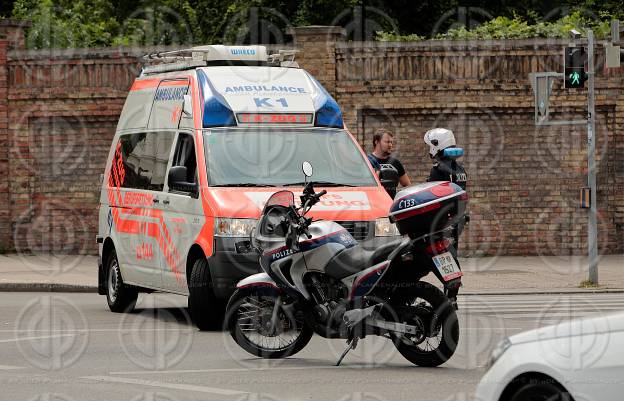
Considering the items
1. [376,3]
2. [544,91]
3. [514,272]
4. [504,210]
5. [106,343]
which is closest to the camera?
[106,343]

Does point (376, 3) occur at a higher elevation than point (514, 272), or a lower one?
higher

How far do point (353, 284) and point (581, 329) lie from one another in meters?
4.23

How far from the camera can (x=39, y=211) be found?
84.2 ft

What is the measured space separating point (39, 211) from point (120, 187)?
9.51 meters

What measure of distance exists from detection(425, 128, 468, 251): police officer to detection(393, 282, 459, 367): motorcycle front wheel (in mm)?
4839

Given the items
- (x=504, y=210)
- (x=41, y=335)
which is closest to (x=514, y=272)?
(x=504, y=210)

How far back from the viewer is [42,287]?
20078 millimetres

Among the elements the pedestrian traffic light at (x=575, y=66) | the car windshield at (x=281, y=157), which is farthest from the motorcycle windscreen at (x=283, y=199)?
the pedestrian traffic light at (x=575, y=66)

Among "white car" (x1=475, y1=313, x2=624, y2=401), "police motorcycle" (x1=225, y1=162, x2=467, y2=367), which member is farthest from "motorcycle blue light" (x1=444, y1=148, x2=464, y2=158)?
"white car" (x1=475, y1=313, x2=624, y2=401)

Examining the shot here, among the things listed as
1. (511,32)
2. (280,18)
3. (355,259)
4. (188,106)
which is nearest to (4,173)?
(511,32)

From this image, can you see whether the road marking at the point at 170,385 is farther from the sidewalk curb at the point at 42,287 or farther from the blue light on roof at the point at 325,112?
the sidewalk curb at the point at 42,287

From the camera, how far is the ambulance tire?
45.5 feet

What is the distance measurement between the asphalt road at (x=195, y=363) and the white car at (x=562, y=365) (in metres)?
2.17

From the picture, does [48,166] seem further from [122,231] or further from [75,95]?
[122,231]
